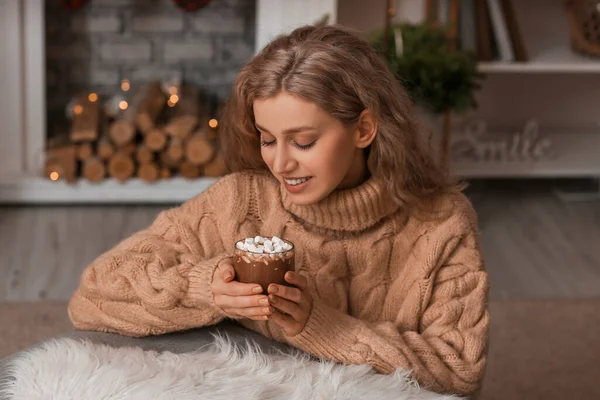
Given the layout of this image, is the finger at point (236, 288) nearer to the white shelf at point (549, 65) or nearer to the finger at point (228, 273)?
Answer: the finger at point (228, 273)

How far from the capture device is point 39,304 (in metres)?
2.83

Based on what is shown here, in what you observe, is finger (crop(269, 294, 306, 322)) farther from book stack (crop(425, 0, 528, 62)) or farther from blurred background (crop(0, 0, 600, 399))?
book stack (crop(425, 0, 528, 62))

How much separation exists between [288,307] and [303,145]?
259mm

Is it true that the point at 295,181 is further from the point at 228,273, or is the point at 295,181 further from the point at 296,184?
the point at 228,273

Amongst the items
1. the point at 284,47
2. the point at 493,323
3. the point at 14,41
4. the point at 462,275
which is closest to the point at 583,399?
the point at 493,323

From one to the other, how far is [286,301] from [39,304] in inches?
63.2

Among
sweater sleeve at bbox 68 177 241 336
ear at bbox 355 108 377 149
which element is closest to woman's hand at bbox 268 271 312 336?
sweater sleeve at bbox 68 177 241 336

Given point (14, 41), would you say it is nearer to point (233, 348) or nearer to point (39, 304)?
point (39, 304)

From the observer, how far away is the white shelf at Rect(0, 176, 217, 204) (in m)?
3.80

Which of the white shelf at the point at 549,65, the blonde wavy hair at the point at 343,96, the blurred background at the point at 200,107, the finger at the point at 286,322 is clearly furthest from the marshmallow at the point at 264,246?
the white shelf at the point at 549,65

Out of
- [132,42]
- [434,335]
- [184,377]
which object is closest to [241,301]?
[184,377]

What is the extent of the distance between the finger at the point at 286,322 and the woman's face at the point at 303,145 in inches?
8.1

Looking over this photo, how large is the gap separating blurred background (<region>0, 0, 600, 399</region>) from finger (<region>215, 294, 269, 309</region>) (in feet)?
6.09

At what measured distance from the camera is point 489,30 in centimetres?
391
